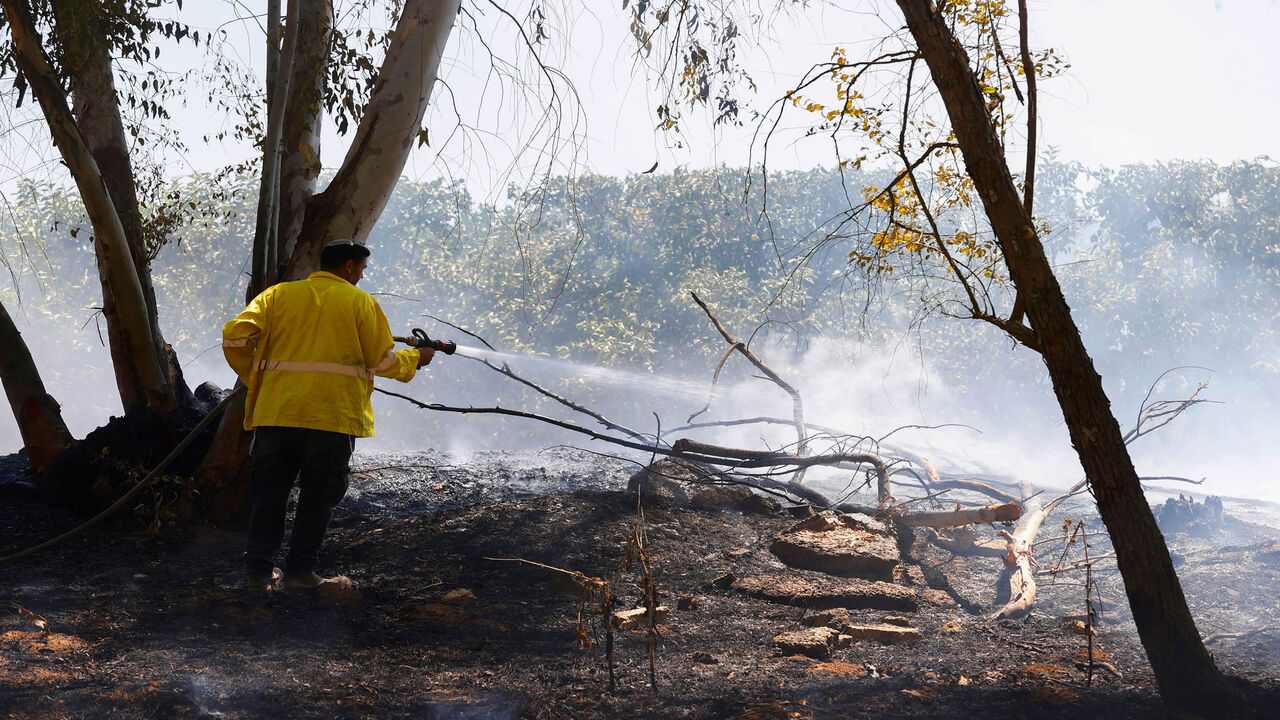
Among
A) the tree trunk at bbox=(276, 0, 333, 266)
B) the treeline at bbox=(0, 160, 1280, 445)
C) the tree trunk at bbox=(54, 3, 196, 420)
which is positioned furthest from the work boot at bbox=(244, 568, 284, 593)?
the treeline at bbox=(0, 160, 1280, 445)

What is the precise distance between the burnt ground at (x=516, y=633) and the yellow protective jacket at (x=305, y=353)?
36.0 inches

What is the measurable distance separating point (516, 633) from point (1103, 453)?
8.24 feet

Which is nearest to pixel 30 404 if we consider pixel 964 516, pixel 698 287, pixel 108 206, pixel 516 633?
pixel 108 206

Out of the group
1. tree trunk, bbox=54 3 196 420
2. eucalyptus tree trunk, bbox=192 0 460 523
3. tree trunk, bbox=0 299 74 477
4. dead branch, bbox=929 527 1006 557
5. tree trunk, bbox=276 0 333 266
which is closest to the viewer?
eucalyptus tree trunk, bbox=192 0 460 523

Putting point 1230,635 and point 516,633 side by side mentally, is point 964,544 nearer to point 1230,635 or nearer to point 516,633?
point 1230,635

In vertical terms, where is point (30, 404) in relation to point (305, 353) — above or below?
below

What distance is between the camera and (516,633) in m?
3.75

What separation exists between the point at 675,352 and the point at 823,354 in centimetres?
446

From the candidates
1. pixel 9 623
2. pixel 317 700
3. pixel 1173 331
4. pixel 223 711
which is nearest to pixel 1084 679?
pixel 317 700

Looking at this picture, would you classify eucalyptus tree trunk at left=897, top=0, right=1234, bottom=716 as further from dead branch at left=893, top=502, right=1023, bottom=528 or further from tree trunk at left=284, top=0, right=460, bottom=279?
tree trunk at left=284, top=0, right=460, bottom=279

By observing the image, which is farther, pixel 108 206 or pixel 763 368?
pixel 763 368

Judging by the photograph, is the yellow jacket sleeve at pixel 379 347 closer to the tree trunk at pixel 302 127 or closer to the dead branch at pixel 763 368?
the tree trunk at pixel 302 127

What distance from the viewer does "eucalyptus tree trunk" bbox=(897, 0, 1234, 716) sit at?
294 centimetres

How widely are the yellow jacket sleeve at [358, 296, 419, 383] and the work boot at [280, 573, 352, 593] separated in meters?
1.05
